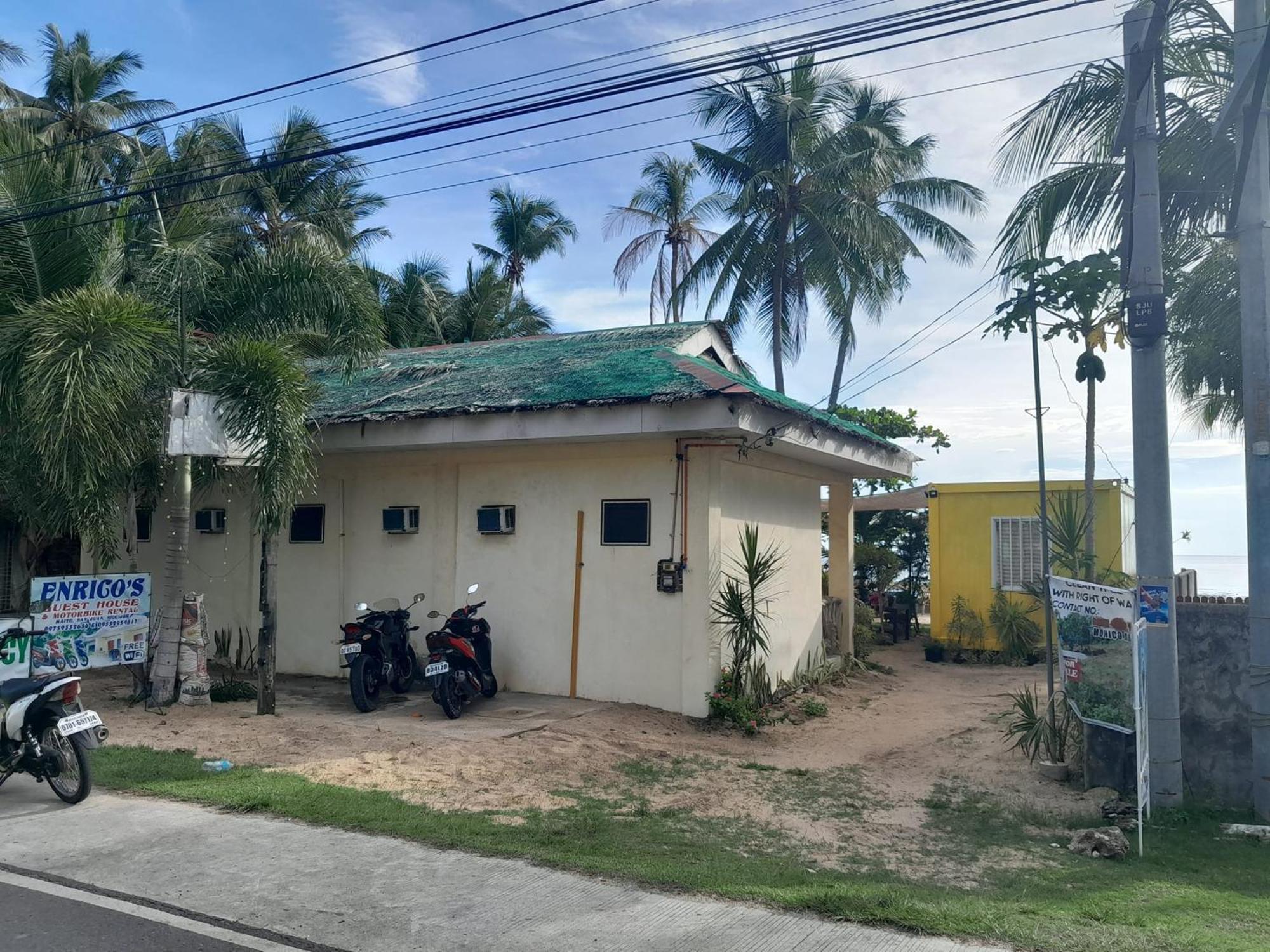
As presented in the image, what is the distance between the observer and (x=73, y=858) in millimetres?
6016

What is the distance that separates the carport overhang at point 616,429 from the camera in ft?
32.4

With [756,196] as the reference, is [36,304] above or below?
below

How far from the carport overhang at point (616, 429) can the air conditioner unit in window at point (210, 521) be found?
3.10 meters

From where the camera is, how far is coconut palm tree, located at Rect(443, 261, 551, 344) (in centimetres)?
3072

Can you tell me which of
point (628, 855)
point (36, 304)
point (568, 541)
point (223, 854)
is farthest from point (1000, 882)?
point (36, 304)

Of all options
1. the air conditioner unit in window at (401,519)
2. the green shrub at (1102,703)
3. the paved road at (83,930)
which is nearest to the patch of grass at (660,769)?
the green shrub at (1102,703)

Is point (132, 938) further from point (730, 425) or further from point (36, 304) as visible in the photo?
point (36, 304)

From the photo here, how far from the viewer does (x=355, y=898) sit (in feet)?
17.6

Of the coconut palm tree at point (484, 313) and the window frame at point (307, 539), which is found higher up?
the coconut palm tree at point (484, 313)

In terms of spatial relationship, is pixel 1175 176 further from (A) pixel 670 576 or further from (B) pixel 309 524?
(B) pixel 309 524

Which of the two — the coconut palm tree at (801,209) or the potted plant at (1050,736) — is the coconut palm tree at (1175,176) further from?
the coconut palm tree at (801,209)

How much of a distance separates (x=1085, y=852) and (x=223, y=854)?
547 centimetres

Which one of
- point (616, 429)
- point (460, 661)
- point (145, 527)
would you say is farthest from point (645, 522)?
point (145, 527)

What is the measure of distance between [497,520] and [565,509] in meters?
0.90
